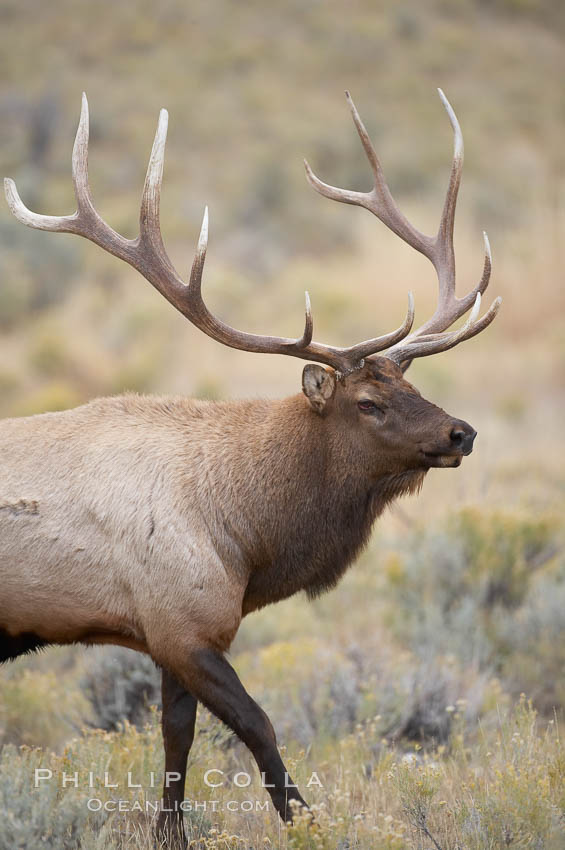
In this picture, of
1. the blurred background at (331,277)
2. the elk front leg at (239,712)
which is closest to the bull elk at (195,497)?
the elk front leg at (239,712)

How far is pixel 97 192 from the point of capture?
98.2ft

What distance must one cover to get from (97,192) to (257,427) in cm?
2761

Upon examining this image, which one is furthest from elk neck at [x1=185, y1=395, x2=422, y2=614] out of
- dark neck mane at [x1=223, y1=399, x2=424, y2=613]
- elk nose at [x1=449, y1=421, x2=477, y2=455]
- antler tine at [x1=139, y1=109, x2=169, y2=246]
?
antler tine at [x1=139, y1=109, x2=169, y2=246]

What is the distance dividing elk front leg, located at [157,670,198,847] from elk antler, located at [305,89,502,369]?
5.56 feet

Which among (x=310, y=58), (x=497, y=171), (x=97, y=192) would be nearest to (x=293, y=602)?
(x=97, y=192)

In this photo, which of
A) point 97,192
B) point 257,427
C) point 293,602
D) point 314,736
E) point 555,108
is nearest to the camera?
point 257,427

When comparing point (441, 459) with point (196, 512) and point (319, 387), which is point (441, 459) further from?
point (196, 512)

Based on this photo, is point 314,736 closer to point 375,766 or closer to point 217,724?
point 375,766

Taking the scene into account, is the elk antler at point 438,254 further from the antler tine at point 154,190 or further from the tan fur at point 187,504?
the antler tine at point 154,190

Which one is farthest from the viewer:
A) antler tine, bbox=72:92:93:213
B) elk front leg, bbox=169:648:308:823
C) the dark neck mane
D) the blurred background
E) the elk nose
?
the blurred background

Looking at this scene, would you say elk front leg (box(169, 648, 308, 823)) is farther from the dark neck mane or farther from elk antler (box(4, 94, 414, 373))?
elk antler (box(4, 94, 414, 373))

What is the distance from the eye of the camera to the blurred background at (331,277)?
5.64 m

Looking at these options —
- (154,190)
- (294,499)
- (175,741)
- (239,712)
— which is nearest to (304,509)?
(294,499)

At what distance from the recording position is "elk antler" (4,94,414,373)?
385cm
